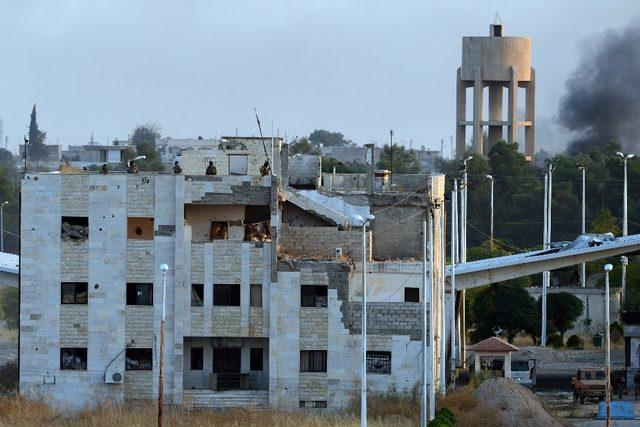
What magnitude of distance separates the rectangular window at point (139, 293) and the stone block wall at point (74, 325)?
1196 mm

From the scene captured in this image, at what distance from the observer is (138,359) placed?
56.4 metres

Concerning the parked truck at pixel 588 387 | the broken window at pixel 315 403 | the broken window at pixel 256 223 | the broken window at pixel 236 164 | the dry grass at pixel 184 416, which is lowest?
the dry grass at pixel 184 416

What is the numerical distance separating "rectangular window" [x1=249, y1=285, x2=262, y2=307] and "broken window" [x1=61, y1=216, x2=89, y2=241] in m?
4.63

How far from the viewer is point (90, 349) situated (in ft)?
185

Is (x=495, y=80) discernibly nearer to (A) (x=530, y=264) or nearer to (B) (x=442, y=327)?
(A) (x=530, y=264)

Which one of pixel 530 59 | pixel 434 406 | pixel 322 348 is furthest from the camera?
pixel 530 59

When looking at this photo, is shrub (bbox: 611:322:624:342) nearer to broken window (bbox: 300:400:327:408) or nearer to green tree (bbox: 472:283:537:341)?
green tree (bbox: 472:283:537:341)

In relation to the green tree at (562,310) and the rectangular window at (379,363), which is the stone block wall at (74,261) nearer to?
the rectangular window at (379,363)

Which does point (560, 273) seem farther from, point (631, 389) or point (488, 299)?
point (631, 389)

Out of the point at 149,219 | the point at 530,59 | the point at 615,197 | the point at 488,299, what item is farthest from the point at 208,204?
the point at 530,59

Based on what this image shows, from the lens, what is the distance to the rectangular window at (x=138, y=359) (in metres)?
56.3

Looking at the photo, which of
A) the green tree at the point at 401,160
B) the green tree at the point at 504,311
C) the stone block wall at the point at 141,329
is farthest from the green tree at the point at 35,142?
the stone block wall at the point at 141,329

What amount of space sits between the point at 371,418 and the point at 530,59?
70.8 m

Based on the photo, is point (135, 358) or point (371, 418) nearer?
point (371, 418)
